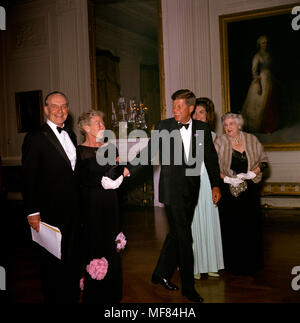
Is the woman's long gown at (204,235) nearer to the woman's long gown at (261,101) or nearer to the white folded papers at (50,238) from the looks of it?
the white folded papers at (50,238)

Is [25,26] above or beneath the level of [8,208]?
above

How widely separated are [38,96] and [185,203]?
6729 millimetres

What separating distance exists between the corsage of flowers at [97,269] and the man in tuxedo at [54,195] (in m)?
0.12

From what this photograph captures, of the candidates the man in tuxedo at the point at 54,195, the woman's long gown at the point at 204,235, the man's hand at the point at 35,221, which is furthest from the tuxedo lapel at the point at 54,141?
the woman's long gown at the point at 204,235

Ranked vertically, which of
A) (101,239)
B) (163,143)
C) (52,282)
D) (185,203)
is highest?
(163,143)

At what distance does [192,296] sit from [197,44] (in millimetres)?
5216

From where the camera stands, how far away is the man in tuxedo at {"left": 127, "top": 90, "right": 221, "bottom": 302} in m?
2.85

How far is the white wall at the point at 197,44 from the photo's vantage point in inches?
267

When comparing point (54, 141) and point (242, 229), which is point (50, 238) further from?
point (242, 229)

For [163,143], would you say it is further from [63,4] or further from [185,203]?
[63,4]

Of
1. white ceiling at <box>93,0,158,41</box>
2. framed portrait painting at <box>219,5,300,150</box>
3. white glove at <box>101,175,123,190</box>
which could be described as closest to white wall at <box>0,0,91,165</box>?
white ceiling at <box>93,0,158,41</box>

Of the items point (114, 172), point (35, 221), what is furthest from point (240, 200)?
point (35, 221)

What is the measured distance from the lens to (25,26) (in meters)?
8.70
